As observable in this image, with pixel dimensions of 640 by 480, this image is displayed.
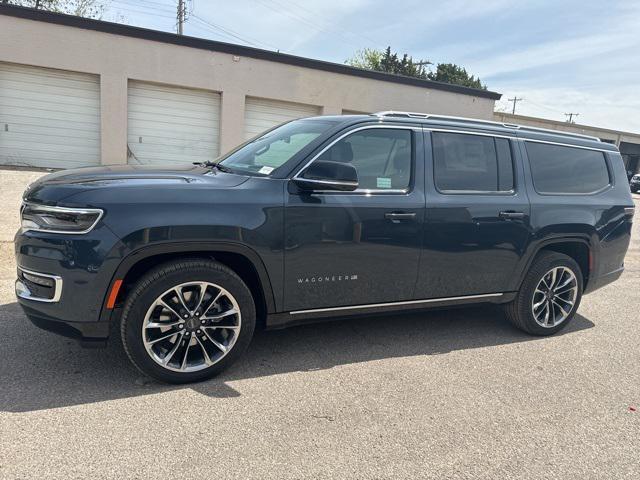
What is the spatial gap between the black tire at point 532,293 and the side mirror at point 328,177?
2245 mm

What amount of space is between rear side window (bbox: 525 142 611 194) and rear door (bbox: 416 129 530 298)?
249 millimetres

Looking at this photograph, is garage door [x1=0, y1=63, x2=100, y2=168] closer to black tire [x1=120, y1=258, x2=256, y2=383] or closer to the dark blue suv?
the dark blue suv

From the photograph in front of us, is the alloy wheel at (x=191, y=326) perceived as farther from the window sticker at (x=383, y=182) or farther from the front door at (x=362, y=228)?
the window sticker at (x=383, y=182)

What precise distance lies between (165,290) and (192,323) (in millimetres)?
314

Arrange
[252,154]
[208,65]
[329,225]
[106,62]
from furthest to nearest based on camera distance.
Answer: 1. [208,65]
2. [106,62]
3. [252,154]
4. [329,225]

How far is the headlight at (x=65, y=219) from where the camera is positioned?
2939 mm

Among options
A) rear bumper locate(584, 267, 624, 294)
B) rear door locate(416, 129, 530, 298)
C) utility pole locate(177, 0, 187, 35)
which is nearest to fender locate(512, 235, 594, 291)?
rear door locate(416, 129, 530, 298)

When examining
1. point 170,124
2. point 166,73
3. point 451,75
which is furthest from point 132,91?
point 451,75

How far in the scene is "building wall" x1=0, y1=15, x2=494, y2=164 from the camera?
12.8 m

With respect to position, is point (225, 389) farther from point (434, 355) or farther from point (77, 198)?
point (434, 355)

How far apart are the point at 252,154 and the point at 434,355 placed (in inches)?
91.4

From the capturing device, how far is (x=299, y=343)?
4.19 m

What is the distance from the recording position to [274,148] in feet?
13.1

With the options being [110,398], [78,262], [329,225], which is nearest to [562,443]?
[329,225]
